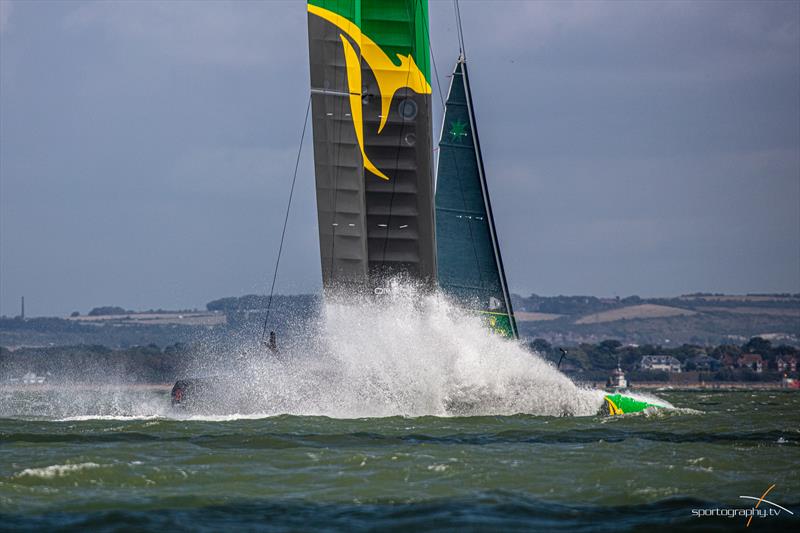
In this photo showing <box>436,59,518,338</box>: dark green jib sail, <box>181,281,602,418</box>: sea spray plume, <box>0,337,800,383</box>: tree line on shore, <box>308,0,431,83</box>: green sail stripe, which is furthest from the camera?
<box>0,337,800,383</box>: tree line on shore

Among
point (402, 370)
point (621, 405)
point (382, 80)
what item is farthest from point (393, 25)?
point (621, 405)

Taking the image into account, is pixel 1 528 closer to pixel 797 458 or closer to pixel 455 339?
pixel 797 458

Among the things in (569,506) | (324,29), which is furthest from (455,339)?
(569,506)

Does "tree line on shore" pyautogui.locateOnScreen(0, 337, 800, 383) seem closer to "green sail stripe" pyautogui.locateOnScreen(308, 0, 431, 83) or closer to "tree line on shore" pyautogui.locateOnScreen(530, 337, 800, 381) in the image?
"tree line on shore" pyautogui.locateOnScreen(530, 337, 800, 381)

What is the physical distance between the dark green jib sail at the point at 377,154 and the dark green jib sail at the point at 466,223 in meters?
4.99

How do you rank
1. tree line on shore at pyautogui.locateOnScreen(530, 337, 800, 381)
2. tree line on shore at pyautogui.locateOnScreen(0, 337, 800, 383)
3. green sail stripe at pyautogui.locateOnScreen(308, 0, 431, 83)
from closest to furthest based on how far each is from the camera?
1. green sail stripe at pyautogui.locateOnScreen(308, 0, 431, 83)
2. tree line on shore at pyautogui.locateOnScreen(0, 337, 800, 383)
3. tree line on shore at pyautogui.locateOnScreen(530, 337, 800, 381)

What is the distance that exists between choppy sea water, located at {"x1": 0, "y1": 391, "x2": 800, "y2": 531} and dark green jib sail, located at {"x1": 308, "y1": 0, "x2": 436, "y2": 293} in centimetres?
418

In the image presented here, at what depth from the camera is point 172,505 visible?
12328mm

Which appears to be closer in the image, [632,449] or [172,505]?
[172,505]

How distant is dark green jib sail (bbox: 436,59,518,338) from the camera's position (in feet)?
95.8

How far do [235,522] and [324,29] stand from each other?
44.7ft

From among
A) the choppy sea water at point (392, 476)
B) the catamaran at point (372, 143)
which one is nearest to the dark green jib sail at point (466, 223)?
the catamaran at point (372, 143)

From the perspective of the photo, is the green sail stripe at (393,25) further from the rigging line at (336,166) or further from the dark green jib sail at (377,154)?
the rigging line at (336,166)

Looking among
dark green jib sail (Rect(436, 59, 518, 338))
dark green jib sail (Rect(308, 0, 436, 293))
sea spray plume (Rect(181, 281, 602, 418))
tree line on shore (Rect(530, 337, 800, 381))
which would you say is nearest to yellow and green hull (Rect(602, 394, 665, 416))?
sea spray plume (Rect(181, 281, 602, 418))
